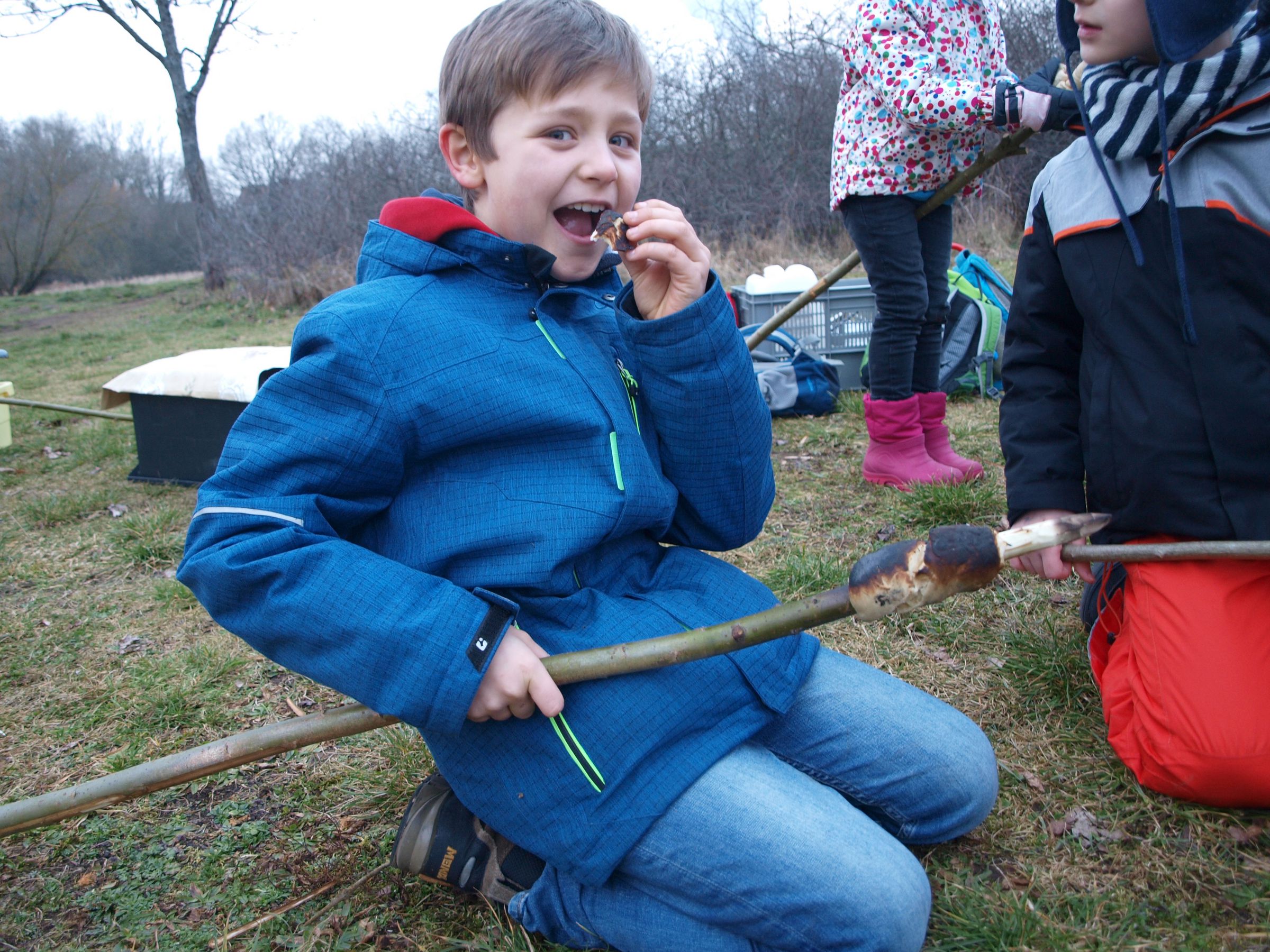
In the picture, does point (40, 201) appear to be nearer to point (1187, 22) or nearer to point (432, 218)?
point (432, 218)

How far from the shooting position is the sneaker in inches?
66.1

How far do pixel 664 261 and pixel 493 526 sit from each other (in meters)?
0.55

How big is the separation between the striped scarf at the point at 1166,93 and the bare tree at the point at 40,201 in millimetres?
29747

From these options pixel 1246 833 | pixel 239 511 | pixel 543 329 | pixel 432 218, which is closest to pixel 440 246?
pixel 432 218

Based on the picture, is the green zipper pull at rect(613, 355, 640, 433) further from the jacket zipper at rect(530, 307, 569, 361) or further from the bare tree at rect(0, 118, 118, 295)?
the bare tree at rect(0, 118, 118, 295)

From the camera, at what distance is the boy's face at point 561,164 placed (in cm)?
164

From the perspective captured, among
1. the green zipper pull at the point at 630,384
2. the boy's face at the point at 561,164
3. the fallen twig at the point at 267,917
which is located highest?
the boy's face at the point at 561,164

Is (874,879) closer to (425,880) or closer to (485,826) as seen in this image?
(485,826)

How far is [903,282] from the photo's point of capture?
138 inches

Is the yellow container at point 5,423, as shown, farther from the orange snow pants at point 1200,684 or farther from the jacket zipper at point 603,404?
the orange snow pants at point 1200,684

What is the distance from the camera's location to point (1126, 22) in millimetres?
1810

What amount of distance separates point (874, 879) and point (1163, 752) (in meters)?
0.83

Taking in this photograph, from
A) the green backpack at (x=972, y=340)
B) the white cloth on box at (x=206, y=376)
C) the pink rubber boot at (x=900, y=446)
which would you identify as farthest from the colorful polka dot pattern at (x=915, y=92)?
the white cloth on box at (x=206, y=376)

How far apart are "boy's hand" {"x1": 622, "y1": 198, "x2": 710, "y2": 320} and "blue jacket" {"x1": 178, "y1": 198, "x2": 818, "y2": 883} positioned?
4cm
